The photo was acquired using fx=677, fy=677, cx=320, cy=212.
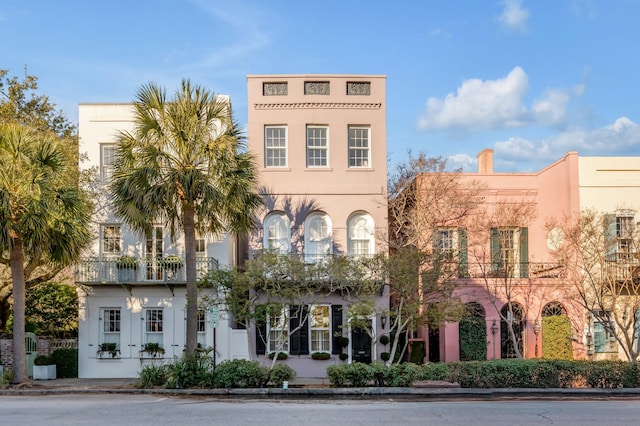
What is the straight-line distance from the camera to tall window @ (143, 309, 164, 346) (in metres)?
25.2

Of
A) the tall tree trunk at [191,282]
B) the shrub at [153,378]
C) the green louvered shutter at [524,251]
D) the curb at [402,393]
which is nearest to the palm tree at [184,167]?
the tall tree trunk at [191,282]

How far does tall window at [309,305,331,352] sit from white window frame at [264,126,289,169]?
580cm

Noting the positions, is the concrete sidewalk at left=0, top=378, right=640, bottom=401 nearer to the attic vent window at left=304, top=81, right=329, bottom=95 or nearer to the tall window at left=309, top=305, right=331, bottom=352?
the tall window at left=309, top=305, right=331, bottom=352

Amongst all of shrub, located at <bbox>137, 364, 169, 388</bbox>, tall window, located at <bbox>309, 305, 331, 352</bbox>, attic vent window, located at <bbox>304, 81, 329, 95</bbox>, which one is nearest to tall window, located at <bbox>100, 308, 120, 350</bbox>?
shrub, located at <bbox>137, 364, 169, 388</bbox>

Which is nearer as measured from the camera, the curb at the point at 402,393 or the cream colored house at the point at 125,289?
the curb at the point at 402,393

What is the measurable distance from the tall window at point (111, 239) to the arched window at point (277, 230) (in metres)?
5.60

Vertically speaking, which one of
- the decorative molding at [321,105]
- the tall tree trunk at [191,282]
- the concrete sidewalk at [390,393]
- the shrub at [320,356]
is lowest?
the concrete sidewalk at [390,393]

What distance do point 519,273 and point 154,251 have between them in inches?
571

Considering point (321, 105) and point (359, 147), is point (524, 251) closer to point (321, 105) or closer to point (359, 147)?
point (359, 147)

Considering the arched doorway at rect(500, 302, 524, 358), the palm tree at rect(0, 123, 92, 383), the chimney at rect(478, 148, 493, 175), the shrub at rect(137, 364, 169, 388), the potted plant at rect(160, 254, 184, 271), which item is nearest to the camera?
the palm tree at rect(0, 123, 92, 383)

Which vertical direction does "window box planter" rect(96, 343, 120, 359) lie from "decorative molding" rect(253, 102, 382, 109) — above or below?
below

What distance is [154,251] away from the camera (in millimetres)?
25703

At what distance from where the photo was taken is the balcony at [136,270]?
81.1 ft

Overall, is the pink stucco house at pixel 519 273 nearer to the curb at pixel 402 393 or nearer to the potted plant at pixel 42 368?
the curb at pixel 402 393
